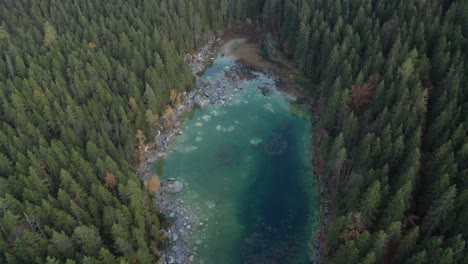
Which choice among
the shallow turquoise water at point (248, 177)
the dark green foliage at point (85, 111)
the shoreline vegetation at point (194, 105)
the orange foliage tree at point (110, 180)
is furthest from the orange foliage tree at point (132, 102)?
the orange foliage tree at point (110, 180)

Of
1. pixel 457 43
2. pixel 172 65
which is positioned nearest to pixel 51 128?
pixel 172 65

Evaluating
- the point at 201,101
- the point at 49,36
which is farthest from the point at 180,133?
the point at 49,36

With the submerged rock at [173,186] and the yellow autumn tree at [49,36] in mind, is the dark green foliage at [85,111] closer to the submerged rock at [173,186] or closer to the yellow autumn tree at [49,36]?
the yellow autumn tree at [49,36]

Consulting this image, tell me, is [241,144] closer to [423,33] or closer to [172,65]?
[172,65]

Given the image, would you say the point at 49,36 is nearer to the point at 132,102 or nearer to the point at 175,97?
the point at 132,102

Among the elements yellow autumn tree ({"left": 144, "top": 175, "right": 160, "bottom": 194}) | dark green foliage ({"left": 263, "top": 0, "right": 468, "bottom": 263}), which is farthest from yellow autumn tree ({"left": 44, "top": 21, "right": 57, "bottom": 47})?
dark green foliage ({"left": 263, "top": 0, "right": 468, "bottom": 263})

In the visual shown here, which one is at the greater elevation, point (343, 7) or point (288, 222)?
point (343, 7)

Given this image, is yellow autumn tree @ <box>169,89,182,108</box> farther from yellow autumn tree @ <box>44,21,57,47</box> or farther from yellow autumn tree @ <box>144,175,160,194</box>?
yellow autumn tree @ <box>44,21,57,47</box>
